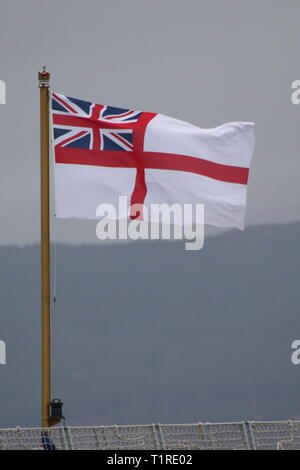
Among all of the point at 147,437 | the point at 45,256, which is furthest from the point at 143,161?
the point at 147,437

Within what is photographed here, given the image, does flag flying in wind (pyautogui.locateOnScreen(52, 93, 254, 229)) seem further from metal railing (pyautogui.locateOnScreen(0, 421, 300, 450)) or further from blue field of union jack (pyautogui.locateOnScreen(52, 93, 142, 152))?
metal railing (pyautogui.locateOnScreen(0, 421, 300, 450))

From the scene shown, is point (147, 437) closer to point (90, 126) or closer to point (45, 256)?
point (45, 256)

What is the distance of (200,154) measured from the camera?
14.2 metres

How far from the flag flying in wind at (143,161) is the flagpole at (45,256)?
0.09m

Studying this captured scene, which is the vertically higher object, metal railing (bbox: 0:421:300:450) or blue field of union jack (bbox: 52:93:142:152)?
blue field of union jack (bbox: 52:93:142:152)

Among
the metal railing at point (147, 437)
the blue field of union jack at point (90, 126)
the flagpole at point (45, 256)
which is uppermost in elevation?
the blue field of union jack at point (90, 126)

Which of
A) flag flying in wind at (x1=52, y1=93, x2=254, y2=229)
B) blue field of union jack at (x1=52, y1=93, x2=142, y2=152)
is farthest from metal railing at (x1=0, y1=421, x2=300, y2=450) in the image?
blue field of union jack at (x1=52, y1=93, x2=142, y2=152)

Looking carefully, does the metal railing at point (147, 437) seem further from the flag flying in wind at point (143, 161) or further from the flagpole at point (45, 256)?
the flag flying in wind at point (143, 161)

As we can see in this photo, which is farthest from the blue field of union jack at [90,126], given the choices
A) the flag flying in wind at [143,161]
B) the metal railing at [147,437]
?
the metal railing at [147,437]

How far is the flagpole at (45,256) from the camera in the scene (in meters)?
13.1

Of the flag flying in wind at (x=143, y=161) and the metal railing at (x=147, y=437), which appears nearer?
the metal railing at (x=147, y=437)

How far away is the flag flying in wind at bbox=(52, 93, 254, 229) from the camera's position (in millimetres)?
13641

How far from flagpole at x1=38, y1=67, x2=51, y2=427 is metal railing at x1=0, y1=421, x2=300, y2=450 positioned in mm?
823
